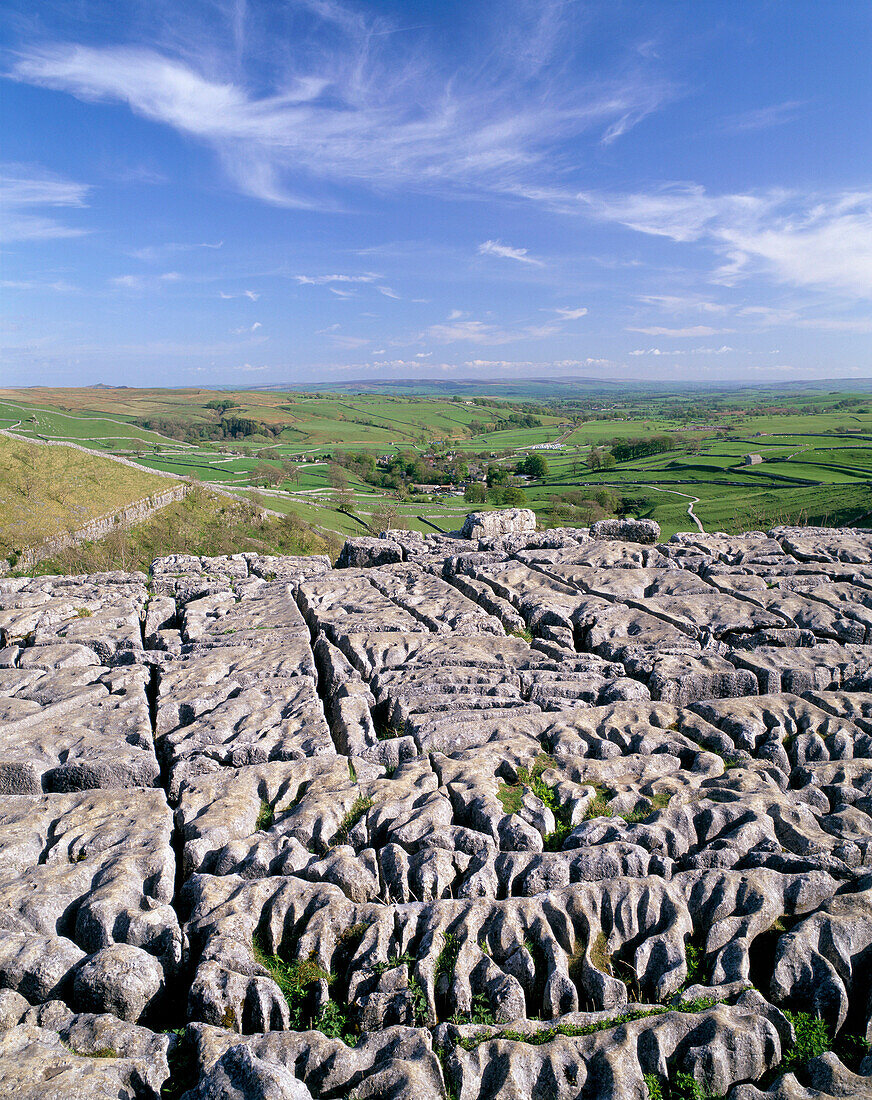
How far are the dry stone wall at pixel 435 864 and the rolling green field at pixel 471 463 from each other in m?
54.6

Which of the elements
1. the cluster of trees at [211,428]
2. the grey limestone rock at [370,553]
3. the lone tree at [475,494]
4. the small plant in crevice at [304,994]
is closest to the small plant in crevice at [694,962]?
the small plant in crevice at [304,994]

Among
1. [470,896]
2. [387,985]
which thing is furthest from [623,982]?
[387,985]

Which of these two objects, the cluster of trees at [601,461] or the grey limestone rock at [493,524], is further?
the cluster of trees at [601,461]

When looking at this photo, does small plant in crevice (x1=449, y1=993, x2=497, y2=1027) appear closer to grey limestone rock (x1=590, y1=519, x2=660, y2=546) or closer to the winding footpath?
grey limestone rock (x1=590, y1=519, x2=660, y2=546)

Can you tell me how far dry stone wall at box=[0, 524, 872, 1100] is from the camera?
23.0 ft

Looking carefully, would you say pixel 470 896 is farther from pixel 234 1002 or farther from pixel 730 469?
pixel 730 469

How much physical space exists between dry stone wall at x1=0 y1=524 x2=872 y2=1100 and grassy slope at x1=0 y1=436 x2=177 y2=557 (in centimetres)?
4044

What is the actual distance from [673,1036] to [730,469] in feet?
332

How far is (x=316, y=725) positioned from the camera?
1359cm

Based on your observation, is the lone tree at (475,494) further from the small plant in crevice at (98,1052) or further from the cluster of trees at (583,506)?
the small plant in crevice at (98,1052)

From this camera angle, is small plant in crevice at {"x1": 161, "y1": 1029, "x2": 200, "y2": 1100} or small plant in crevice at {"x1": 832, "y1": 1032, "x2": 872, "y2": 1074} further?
small plant in crevice at {"x1": 832, "y1": 1032, "x2": 872, "y2": 1074}

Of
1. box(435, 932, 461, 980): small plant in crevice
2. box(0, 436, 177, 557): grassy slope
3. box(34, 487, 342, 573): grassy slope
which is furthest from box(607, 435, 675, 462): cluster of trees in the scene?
box(435, 932, 461, 980): small plant in crevice

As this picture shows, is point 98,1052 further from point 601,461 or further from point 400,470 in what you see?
point 601,461

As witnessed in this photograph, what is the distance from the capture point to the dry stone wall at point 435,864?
700cm
